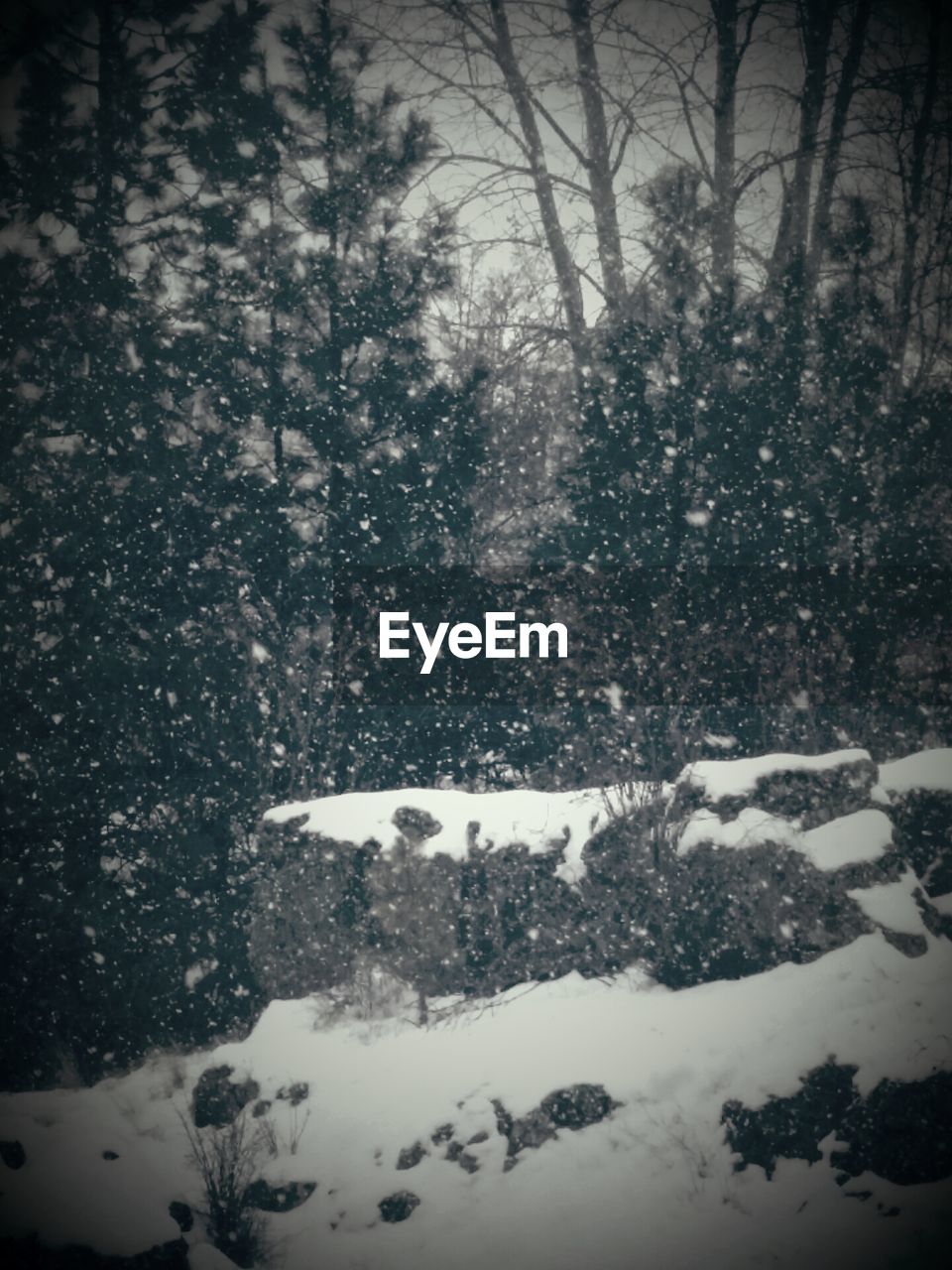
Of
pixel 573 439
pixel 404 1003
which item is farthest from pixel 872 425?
pixel 404 1003

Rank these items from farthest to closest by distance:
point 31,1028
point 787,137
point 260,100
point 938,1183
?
point 787,137 → point 260,100 → point 31,1028 → point 938,1183

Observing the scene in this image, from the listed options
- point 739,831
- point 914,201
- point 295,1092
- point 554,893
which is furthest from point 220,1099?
point 914,201

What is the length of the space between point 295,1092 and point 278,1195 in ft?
1.19

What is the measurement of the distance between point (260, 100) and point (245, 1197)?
535 centimetres

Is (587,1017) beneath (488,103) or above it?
beneath

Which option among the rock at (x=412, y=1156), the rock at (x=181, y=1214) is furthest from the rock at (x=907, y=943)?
the rock at (x=181, y=1214)

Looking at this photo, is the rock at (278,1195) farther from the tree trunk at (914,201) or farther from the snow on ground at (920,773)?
the tree trunk at (914,201)

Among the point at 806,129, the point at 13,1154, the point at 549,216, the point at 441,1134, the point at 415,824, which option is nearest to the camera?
the point at 441,1134

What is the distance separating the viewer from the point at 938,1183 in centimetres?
312

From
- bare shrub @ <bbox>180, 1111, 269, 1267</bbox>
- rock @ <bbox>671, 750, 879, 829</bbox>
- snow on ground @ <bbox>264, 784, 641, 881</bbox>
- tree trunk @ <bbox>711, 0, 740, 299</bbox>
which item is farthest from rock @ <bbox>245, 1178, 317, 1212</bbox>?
tree trunk @ <bbox>711, 0, 740, 299</bbox>

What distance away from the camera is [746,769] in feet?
13.1

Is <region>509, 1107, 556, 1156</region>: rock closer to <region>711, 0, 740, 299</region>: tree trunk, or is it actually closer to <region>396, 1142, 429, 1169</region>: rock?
<region>396, 1142, 429, 1169</region>: rock

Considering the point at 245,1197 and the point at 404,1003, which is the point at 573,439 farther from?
the point at 245,1197

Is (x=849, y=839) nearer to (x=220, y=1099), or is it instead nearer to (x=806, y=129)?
(x=220, y=1099)
